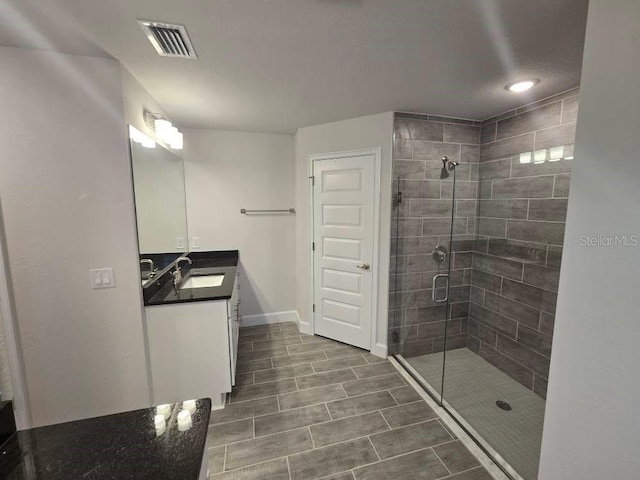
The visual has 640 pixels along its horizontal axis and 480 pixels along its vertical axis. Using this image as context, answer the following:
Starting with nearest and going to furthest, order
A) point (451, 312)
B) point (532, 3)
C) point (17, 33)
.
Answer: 1. point (532, 3)
2. point (17, 33)
3. point (451, 312)

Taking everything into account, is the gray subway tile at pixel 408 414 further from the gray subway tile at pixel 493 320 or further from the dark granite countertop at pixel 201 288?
the dark granite countertop at pixel 201 288

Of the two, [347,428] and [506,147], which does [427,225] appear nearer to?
[506,147]

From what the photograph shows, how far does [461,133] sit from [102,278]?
3333 millimetres

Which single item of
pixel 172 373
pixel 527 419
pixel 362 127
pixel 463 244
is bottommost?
pixel 527 419

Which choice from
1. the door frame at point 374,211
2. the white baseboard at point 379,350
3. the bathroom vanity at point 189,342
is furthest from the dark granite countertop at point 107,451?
the white baseboard at point 379,350

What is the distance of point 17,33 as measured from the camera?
4.55ft

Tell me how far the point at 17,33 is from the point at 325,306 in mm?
3064

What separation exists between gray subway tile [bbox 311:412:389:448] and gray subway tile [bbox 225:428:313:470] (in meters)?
0.07

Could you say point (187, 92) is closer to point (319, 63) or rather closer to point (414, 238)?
point (319, 63)

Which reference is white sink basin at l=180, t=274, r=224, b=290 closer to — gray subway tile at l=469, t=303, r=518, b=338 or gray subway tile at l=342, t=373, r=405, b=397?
gray subway tile at l=342, t=373, r=405, b=397

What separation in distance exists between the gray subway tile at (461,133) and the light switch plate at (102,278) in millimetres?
3079

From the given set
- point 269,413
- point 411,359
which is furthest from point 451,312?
point 269,413

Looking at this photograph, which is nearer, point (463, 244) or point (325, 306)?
point (463, 244)

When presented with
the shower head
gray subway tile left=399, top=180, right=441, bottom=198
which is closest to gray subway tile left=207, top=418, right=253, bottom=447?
gray subway tile left=399, top=180, right=441, bottom=198
